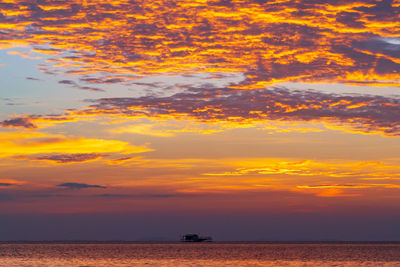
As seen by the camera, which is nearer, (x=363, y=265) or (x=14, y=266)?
(x=14, y=266)

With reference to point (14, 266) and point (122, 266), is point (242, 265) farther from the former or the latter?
point (14, 266)

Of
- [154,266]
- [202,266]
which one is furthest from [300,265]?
[154,266]

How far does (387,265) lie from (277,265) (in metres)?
29.8

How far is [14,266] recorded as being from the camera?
148 m

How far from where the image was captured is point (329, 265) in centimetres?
15950

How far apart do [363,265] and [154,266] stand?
181 feet

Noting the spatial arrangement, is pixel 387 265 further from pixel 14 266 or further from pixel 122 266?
pixel 14 266

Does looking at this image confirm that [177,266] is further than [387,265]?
No

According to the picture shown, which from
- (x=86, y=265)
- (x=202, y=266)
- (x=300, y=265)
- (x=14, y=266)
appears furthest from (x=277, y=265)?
(x=14, y=266)

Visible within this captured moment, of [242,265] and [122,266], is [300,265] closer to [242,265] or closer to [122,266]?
[242,265]

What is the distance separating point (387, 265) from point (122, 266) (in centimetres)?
7044

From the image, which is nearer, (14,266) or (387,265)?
(14,266)

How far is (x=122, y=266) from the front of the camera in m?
153

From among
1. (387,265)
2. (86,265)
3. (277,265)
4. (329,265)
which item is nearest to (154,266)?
(86,265)
